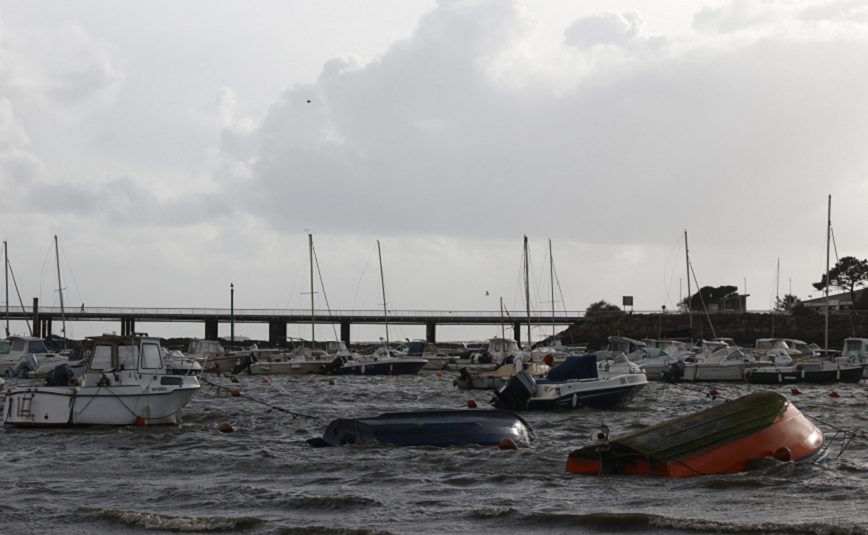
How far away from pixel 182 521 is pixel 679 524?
6.28 m

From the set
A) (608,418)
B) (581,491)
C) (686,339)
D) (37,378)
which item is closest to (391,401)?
(608,418)

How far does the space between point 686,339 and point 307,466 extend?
62269mm

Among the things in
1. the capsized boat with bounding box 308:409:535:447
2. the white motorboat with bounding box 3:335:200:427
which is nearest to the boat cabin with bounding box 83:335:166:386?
the white motorboat with bounding box 3:335:200:427

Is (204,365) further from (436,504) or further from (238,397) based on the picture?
(436,504)

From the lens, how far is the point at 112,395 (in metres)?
21.8

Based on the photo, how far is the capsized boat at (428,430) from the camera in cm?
1825

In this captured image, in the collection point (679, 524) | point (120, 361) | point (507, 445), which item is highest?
point (120, 361)

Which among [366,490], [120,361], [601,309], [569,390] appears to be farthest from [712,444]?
[601,309]

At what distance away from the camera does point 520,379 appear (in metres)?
27.0

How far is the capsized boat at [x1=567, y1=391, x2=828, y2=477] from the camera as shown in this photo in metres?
14.3

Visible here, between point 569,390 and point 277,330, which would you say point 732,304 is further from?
point 569,390

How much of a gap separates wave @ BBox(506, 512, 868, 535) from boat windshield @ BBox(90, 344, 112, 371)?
1465 centimetres

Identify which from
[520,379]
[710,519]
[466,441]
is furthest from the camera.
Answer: [520,379]

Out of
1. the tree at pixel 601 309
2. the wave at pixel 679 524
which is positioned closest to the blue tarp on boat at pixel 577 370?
the wave at pixel 679 524
